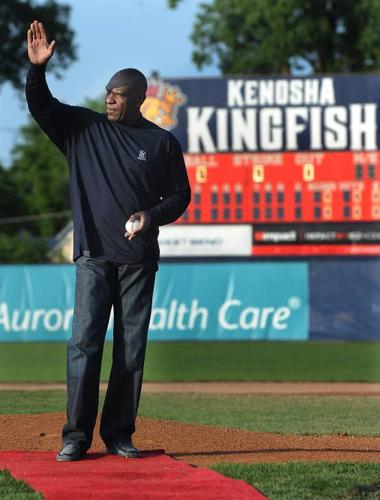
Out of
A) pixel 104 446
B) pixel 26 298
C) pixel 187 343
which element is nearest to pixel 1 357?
pixel 26 298

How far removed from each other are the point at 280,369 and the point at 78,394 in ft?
37.8

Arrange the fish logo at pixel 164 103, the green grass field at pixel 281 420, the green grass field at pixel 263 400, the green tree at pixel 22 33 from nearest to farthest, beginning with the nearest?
the green grass field at pixel 281 420 < the green grass field at pixel 263 400 < the fish logo at pixel 164 103 < the green tree at pixel 22 33

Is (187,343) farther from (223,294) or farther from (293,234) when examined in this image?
(293,234)

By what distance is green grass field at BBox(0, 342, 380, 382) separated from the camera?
1584 centimetres

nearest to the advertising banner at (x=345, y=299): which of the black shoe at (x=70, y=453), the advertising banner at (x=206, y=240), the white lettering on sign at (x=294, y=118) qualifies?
the advertising banner at (x=206, y=240)

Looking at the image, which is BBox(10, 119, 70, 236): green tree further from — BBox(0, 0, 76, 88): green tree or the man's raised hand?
the man's raised hand

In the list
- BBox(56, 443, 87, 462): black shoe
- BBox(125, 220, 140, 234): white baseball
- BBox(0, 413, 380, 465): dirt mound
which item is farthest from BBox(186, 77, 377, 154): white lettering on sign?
BBox(56, 443, 87, 462): black shoe

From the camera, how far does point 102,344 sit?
5.54 meters

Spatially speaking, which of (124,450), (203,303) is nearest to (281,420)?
(124,450)

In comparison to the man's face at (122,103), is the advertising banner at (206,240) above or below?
below

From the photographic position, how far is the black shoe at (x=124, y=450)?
18.5 ft

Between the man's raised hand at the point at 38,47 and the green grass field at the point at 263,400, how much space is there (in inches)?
72.3

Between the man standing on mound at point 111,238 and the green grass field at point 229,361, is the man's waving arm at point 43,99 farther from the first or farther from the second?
the green grass field at point 229,361

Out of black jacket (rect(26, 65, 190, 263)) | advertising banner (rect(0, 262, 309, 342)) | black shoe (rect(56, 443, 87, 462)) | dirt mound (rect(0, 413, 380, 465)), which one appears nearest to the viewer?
black shoe (rect(56, 443, 87, 462))
